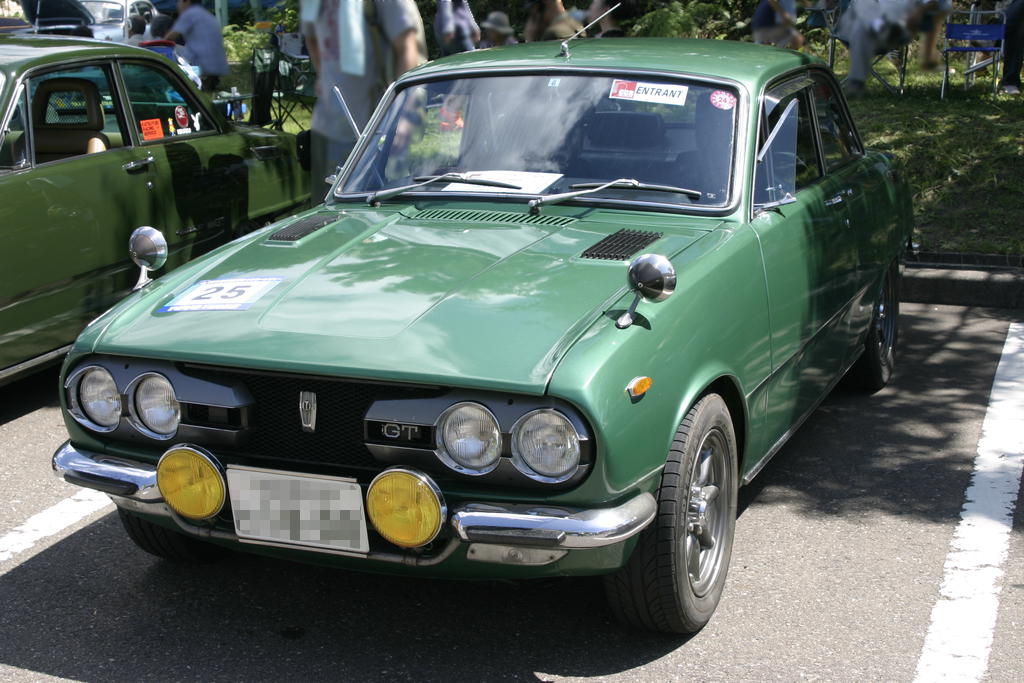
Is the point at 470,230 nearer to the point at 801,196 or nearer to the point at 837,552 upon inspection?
the point at 801,196

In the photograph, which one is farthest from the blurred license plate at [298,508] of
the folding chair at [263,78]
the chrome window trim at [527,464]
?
the folding chair at [263,78]

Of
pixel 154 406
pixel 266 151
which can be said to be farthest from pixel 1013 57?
pixel 154 406

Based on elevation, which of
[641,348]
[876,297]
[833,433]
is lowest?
[833,433]

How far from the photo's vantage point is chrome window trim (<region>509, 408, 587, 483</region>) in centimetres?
310

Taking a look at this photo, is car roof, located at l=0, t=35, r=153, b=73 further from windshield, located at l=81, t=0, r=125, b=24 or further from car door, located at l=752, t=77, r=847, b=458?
windshield, located at l=81, t=0, r=125, b=24

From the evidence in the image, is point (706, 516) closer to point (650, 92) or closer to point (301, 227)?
point (650, 92)

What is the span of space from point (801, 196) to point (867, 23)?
1325mm

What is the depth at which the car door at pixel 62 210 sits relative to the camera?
5.63 m

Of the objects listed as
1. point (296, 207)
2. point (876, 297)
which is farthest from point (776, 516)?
point (296, 207)

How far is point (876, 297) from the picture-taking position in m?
5.72

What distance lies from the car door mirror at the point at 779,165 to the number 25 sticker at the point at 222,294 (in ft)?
5.78

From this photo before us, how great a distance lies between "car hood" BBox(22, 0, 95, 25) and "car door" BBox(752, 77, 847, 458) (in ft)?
55.0

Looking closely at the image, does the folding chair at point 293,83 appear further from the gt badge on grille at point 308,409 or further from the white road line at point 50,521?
the gt badge on grille at point 308,409

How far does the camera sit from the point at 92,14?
20141mm
